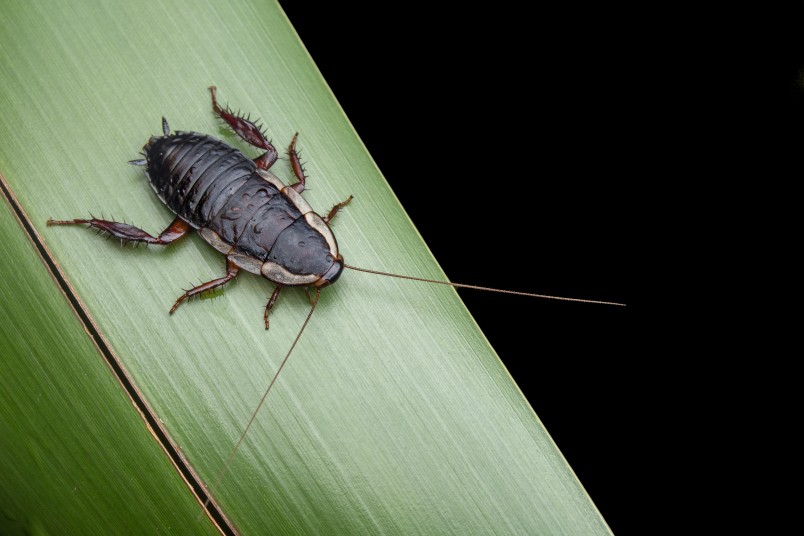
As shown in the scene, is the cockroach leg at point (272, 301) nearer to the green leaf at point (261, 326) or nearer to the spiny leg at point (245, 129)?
the green leaf at point (261, 326)

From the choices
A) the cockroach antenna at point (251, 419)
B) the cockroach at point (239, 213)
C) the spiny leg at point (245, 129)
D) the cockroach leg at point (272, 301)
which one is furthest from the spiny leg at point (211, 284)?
the spiny leg at point (245, 129)

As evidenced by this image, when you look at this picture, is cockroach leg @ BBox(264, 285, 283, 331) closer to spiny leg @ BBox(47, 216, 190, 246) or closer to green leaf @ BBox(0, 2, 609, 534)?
green leaf @ BBox(0, 2, 609, 534)

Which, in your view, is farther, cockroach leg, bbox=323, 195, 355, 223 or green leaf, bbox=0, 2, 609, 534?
cockroach leg, bbox=323, 195, 355, 223

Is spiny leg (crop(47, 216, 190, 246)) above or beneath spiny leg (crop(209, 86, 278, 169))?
beneath

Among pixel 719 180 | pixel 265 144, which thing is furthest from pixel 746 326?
pixel 265 144

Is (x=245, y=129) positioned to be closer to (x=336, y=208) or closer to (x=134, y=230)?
(x=336, y=208)

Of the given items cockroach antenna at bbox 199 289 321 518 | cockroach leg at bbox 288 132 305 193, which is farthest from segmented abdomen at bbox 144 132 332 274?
cockroach antenna at bbox 199 289 321 518

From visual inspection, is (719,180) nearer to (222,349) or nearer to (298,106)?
(298,106)
